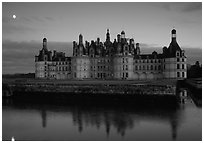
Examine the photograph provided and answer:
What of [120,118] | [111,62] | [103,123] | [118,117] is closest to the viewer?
[103,123]

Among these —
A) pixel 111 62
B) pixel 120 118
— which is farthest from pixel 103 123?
pixel 111 62

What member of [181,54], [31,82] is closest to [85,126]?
[31,82]

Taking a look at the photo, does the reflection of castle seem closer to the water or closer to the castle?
the water

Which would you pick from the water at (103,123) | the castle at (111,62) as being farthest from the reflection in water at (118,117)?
the castle at (111,62)

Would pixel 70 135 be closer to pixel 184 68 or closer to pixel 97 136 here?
pixel 97 136

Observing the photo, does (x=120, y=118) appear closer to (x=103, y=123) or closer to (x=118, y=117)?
(x=118, y=117)

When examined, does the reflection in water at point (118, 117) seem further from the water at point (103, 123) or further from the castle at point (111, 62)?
the castle at point (111, 62)
